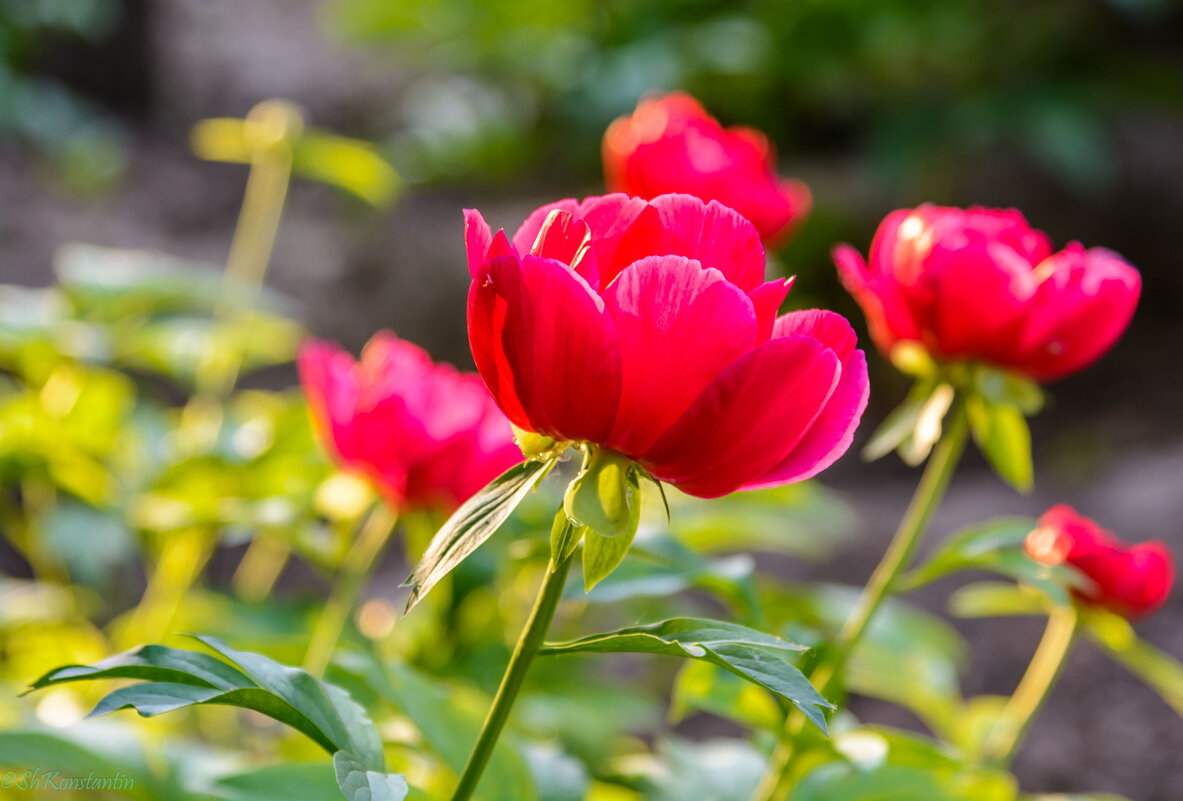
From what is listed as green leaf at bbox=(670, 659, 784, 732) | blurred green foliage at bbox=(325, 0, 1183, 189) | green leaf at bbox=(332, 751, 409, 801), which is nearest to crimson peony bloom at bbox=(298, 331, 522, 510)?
green leaf at bbox=(670, 659, 784, 732)

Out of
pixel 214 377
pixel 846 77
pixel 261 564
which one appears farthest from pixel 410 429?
pixel 846 77

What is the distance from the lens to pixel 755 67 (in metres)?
2.89

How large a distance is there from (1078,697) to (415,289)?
6.29ft

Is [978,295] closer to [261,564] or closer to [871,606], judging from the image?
[871,606]

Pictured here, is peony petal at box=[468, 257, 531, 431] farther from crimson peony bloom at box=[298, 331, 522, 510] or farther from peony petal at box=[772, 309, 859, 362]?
crimson peony bloom at box=[298, 331, 522, 510]

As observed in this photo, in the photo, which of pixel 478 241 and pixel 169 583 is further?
pixel 169 583

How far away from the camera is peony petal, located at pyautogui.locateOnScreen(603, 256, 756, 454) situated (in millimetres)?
307

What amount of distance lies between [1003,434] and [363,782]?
39 centimetres

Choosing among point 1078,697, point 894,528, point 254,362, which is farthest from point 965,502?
point 254,362

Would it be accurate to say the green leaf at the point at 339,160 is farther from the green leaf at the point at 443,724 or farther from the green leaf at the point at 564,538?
the green leaf at the point at 564,538

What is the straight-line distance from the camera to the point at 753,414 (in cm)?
31

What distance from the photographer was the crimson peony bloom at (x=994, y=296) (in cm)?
51

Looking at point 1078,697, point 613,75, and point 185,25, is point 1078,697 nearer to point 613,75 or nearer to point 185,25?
point 613,75

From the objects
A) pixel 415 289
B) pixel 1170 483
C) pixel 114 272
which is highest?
pixel 114 272
